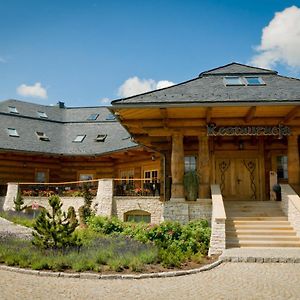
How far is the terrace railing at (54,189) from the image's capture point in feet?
73.5

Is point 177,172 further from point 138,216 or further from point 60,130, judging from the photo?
point 60,130

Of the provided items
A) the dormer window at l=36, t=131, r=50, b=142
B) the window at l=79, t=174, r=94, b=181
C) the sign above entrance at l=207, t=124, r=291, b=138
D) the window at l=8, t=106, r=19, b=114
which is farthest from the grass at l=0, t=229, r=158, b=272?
the window at l=8, t=106, r=19, b=114

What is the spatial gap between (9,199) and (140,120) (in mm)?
12721

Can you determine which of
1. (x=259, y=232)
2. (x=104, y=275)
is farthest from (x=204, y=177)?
(x=104, y=275)

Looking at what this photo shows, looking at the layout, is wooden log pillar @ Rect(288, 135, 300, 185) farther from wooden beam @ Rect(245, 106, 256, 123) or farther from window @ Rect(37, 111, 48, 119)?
window @ Rect(37, 111, 48, 119)

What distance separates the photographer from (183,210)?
1467 cm

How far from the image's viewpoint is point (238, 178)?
18.0 meters

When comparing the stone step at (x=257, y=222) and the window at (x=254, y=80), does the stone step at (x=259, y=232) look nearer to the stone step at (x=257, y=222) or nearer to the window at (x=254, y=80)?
the stone step at (x=257, y=222)

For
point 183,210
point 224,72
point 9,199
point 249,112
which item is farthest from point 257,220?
point 9,199

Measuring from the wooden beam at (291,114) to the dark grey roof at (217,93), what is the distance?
1.68 feet

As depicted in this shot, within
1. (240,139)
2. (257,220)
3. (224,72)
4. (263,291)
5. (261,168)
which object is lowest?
(263,291)

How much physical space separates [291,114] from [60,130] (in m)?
22.8

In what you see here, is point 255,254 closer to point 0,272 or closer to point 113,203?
point 0,272

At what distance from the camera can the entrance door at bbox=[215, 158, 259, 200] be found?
18.0m
